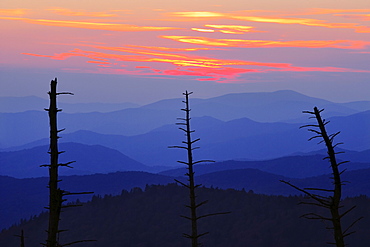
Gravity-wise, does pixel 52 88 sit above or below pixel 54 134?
above

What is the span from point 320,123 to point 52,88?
22.3ft

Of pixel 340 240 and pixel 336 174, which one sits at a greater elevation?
pixel 336 174

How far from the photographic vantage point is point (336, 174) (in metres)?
16.3

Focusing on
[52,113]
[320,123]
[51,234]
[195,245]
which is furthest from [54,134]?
[195,245]

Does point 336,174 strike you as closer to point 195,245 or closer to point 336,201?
point 336,201

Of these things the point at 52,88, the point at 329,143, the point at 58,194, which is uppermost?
the point at 52,88

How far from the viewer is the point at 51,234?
16.6 metres

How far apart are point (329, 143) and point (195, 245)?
1480cm

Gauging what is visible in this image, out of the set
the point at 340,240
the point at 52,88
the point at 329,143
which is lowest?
the point at 340,240

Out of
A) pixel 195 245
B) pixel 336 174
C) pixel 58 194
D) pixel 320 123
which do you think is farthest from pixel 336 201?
pixel 195 245

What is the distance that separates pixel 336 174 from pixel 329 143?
2.65 feet

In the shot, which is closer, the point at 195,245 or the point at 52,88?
the point at 52,88

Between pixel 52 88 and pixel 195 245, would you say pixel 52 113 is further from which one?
pixel 195 245

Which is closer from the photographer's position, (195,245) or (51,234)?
(51,234)
